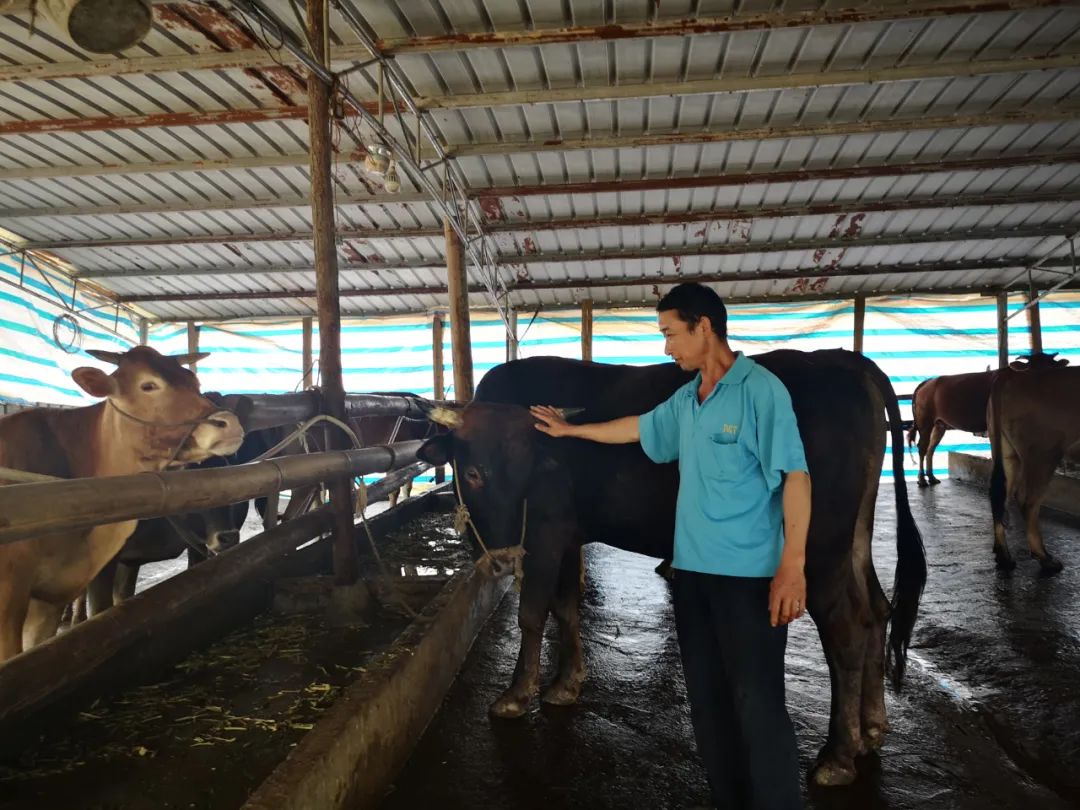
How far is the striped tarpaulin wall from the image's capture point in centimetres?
1136

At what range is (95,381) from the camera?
357cm


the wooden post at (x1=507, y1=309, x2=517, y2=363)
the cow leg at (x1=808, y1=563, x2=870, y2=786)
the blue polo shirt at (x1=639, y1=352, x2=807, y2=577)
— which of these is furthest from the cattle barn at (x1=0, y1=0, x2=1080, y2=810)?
the blue polo shirt at (x1=639, y1=352, x2=807, y2=577)

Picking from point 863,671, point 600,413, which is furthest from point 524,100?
point 863,671

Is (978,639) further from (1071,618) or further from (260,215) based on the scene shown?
(260,215)

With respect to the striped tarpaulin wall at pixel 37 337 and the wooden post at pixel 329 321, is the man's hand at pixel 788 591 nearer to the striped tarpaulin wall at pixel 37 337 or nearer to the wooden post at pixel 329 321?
the wooden post at pixel 329 321

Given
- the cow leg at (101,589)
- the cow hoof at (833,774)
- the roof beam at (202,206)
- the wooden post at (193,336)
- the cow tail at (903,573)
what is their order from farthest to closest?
the wooden post at (193,336) → the roof beam at (202,206) → the cow leg at (101,589) → the cow tail at (903,573) → the cow hoof at (833,774)

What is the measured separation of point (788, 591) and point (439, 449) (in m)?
1.99

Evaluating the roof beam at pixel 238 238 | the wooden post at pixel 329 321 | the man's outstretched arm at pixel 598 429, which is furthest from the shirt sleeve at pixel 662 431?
the roof beam at pixel 238 238

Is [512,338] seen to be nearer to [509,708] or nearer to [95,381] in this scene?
[95,381]

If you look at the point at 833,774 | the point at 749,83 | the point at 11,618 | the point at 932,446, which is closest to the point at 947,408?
the point at 932,446

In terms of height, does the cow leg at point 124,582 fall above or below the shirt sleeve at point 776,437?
below

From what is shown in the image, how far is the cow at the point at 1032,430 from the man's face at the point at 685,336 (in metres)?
5.59

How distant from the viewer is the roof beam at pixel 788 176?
862 centimetres

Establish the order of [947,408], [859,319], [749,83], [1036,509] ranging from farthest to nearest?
[859,319] → [947,408] → [749,83] → [1036,509]
